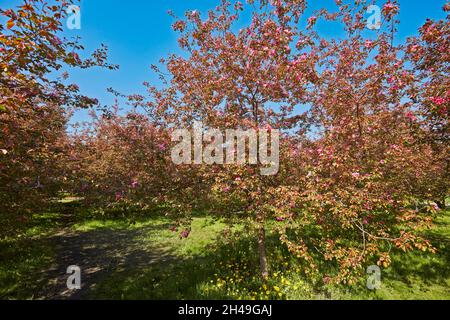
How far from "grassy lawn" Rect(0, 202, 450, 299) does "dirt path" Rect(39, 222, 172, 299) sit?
3 cm

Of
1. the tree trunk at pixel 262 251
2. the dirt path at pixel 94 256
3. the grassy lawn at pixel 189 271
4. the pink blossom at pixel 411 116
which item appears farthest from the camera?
the dirt path at pixel 94 256

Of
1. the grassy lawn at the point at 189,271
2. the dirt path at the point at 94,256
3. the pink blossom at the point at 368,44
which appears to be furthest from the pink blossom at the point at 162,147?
the pink blossom at the point at 368,44

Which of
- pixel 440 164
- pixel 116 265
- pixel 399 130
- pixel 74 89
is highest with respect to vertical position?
pixel 74 89

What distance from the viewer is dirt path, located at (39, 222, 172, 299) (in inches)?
282

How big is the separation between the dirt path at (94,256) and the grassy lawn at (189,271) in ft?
0.11

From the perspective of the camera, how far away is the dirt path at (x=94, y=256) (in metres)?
7.16

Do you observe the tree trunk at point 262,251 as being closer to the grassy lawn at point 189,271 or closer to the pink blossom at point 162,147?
the grassy lawn at point 189,271

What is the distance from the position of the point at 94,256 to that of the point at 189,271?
164 inches

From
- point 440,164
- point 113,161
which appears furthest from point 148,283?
point 440,164

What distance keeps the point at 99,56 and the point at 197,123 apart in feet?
8.36

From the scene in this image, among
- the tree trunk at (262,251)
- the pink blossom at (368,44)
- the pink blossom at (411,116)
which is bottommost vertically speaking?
the tree trunk at (262,251)
